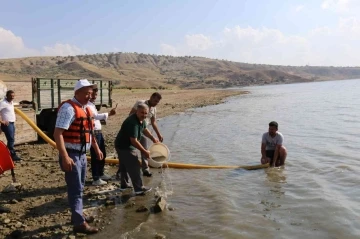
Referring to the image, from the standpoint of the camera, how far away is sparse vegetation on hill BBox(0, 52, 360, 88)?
95.8m

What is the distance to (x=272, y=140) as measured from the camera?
9352mm

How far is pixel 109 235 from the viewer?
5223 millimetres

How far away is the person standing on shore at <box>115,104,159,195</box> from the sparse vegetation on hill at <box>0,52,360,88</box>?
71027mm

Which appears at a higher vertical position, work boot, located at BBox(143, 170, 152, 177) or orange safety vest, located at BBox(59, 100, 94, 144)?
orange safety vest, located at BBox(59, 100, 94, 144)

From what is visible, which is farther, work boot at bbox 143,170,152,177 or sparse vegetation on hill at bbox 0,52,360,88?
sparse vegetation on hill at bbox 0,52,360,88

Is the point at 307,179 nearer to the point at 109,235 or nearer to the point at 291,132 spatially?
the point at 109,235

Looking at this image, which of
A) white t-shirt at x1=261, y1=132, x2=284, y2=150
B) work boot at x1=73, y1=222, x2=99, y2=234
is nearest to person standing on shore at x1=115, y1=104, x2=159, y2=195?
work boot at x1=73, y1=222, x2=99, y2=234

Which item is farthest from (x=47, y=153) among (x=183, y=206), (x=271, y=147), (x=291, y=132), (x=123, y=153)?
(x=291, y=132)

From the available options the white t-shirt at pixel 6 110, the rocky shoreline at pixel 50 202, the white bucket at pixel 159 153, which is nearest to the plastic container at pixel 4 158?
the rocky shoreline at pixel 50 202

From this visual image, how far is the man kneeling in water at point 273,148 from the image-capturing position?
9.26 m

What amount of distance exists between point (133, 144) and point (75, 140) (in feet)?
5.12

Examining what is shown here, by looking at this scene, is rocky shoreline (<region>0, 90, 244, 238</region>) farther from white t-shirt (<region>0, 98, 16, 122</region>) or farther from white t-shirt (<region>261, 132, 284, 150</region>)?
white t-shirt (<region>261, 132, 284, 150</region>)

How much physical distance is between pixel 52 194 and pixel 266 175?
16.5 feet

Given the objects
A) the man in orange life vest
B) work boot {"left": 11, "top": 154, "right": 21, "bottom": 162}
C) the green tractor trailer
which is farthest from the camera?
the green tractor trailer
